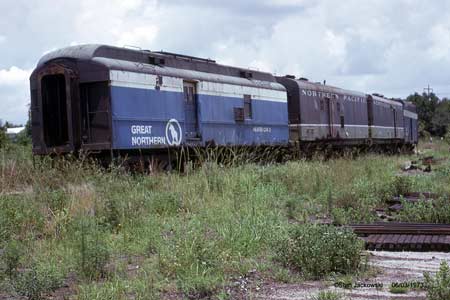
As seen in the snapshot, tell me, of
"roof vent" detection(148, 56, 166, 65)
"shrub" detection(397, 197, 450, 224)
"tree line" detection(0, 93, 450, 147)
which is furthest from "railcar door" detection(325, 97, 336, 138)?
"tree line" detection(0, 93, 450, 147)

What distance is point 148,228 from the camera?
795 centimetres

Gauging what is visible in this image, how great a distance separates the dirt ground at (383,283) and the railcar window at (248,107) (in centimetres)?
1337

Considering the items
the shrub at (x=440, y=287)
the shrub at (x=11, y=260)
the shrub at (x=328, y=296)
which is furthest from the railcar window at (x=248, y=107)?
the shrub at (x=440, y=287)

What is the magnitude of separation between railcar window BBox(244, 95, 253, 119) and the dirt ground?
1337 centimetres

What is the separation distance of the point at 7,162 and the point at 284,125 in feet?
39.8

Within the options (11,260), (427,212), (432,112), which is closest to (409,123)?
(427,212)

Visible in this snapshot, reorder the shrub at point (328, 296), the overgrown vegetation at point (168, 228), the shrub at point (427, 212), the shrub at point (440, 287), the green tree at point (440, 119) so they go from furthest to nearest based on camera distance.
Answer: the green tree at point (440, 119), the shrub at point (427, 212), the overgrown vegetation at point (168, 228), the shrub at point (328, 296), the shrub at point (440, 287)

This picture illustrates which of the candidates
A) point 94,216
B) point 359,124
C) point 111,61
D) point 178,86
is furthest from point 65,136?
point 359,124

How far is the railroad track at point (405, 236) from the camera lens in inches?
283

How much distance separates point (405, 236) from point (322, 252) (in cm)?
202

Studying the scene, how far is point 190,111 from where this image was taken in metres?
16.9

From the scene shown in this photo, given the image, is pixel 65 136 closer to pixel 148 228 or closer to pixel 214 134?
pixel 214 134

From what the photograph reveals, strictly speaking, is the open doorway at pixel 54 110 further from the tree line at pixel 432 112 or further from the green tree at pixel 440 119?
the green tree at pixel 440 119

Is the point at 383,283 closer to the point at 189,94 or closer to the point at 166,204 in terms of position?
→ the point at 166,204
